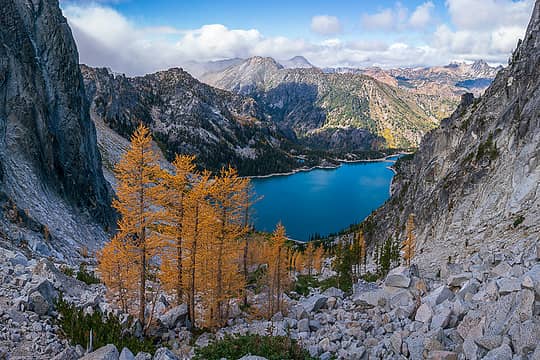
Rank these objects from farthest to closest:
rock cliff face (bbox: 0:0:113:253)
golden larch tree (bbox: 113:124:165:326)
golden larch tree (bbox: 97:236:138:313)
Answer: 1. rock cliff face (bbox: 0:0:113:253)
2. golden larch tree (bbox: 97:236:138:313)
3. golden larch tree (bbox: 113:124:165:326)

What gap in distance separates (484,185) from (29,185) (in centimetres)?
4357

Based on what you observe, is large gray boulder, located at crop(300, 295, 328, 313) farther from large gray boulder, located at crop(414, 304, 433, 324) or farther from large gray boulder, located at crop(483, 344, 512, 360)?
large gray boulder, located at crop(483, 344, 512, 360)

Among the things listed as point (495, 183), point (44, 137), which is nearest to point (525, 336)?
point (495, 183)

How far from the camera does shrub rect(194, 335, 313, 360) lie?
13.8 metres

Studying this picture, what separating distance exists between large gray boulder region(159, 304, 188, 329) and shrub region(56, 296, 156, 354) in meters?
5.16

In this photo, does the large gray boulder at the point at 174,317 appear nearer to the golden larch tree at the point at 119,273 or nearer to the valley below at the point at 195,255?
the valley below at the point at 195,255

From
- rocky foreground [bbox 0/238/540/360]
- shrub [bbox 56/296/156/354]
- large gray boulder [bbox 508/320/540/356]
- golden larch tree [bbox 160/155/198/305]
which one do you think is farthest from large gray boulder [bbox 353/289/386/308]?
shrub [bbox 56/296/156/354]

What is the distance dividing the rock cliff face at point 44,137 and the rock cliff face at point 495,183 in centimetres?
3170

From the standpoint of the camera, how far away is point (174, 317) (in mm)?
21594

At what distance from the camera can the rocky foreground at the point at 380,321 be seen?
10.7 m

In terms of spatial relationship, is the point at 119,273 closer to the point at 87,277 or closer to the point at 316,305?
the point at 87,277

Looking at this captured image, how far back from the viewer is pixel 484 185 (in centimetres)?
4197

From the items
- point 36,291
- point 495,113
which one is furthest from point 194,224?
point 495,113

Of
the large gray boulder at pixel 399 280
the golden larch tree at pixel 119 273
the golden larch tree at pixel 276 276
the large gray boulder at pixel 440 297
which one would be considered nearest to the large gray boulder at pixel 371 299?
the large gray boulder at pixel 399 280
